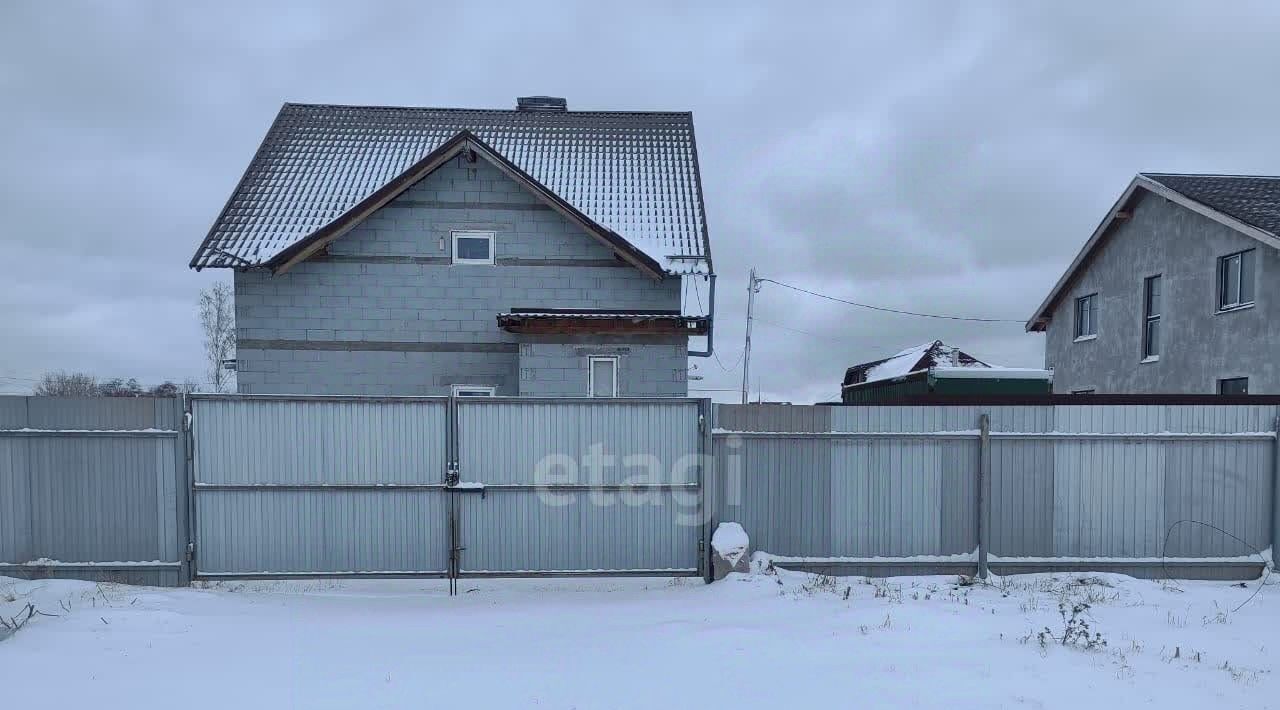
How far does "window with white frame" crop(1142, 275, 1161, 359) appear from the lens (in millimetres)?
16266

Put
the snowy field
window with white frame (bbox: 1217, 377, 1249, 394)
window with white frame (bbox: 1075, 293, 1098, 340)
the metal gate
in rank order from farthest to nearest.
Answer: window with white frame (bbox: 1075, 293, 1098, 340), window with white frame (bbox: 1217, 377, 1249, 394), the metal gate, the snowy field

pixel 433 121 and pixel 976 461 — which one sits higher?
pixel 433 121

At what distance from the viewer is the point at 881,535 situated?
6.96 meters

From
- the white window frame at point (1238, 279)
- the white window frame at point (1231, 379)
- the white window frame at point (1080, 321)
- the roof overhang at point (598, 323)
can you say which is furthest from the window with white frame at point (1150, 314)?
the roof overhang at point (598, 323)

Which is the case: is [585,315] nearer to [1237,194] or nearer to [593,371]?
[593,371]

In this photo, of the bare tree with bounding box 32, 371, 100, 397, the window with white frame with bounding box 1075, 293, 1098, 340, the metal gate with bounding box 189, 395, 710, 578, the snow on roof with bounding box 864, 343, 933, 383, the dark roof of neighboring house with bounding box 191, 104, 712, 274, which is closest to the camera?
the metal gate with bounding box 189, 395, 710, 578

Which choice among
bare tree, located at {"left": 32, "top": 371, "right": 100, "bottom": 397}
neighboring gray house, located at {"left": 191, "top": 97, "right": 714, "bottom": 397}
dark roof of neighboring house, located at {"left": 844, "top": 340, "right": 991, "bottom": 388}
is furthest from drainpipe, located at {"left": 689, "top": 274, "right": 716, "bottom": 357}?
bare tree, located at {"left": 32, "top": 371, "right": 100, "bottom": 397}

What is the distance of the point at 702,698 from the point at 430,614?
9.53 ft

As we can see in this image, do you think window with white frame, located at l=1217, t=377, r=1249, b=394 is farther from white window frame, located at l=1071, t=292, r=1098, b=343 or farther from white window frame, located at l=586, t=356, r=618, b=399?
white window frame, located at l=586, t=356, r=618, b=399

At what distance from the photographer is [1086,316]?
19328 mm

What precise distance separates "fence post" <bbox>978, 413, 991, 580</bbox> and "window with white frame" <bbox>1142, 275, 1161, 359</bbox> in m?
13.0

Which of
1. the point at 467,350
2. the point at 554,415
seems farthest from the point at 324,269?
the point at 554,415

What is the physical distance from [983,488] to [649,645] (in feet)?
13.5

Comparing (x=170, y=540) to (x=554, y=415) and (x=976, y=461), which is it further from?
(x=976, y=461)
